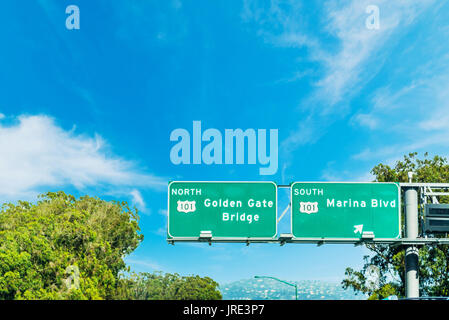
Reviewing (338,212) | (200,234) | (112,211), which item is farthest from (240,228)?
(112,211)

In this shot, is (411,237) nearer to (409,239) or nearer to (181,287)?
(409,239)

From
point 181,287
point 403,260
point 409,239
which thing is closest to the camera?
point 409,239

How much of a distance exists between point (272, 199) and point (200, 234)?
3617mm

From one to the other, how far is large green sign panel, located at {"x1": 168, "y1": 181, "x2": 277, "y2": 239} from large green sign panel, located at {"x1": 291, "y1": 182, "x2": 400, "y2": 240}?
145 cm

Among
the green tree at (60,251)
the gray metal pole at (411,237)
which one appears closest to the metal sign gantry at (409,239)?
the gray metal pole at (411,237)

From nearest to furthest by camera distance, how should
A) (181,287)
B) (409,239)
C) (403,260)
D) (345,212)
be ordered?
(345,212) < (409,239) < (403,260) < (181,287)

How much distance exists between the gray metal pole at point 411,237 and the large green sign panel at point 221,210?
244 inches

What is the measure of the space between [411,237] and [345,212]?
340cm

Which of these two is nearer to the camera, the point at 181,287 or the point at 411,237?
the point at 411,237

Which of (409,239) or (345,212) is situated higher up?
(345,212)

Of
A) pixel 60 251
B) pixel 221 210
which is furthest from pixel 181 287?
pixel 221 210

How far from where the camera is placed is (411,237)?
24188mm

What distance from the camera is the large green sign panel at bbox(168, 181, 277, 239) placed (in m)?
23.8
